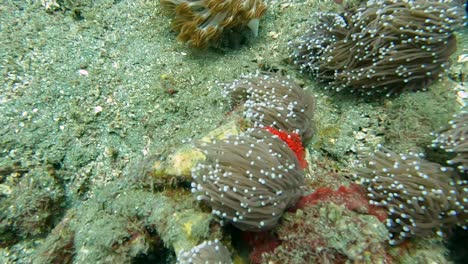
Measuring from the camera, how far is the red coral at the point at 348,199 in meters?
2.70

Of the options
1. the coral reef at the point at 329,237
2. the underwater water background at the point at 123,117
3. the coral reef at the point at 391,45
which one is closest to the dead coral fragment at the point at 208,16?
the underwater water background at the point at 123,117

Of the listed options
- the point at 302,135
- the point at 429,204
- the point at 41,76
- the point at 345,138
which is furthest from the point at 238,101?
the point at 41,76

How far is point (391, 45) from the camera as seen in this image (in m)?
3.36

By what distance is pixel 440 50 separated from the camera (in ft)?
10.9

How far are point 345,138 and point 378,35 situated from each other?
1128 millimetres

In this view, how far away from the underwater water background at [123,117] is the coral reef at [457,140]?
230mm

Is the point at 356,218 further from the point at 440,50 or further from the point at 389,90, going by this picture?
the point at 440,50

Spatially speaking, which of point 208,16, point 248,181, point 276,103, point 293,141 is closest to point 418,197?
point 293,141

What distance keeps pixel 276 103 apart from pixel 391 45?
1.33 m

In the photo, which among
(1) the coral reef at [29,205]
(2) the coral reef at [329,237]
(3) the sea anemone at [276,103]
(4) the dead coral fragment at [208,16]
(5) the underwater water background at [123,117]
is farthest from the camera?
(4) the dead coral fragment at [208,16]

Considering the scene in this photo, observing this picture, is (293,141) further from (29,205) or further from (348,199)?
(29,205)

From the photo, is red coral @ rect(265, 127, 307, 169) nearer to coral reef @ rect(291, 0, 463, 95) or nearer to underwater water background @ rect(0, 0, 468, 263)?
underwater water background @ rect(0, 0, 468, 263)

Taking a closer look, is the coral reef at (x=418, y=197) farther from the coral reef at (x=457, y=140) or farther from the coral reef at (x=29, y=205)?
the coral reef at (x=29, y=205)

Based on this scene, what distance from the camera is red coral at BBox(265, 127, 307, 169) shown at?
3102mm
